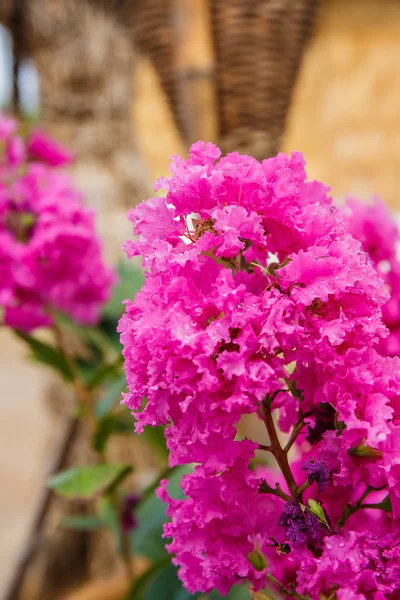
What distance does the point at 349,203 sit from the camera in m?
0.52

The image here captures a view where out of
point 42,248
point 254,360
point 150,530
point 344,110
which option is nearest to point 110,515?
point 150,530

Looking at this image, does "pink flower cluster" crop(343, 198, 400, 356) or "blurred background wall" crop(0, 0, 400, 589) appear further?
"blurred background wall" crop(0, 0, 400, 589)

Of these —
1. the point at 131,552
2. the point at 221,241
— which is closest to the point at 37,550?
the point at 131,552

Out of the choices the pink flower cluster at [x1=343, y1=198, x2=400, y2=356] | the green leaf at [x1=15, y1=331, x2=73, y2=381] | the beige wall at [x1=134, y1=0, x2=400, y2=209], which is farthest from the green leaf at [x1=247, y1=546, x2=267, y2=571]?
the beige wall at [x1=134, y1=0, x2=400, y2=209]

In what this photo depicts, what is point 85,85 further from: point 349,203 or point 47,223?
point 349,203

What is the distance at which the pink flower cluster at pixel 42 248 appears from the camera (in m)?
0.69

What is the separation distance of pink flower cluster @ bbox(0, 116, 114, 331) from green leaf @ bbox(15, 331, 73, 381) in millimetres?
28

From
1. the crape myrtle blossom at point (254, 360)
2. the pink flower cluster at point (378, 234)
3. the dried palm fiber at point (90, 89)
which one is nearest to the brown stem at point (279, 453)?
the crape myrtle blossom at point (254, 360)

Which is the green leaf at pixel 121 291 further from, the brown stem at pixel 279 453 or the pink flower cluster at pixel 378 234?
the brown stem at pixel 279 453

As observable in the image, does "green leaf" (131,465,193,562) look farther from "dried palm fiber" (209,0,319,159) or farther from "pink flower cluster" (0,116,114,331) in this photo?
"dried palm fiber" (209,0,319,159)

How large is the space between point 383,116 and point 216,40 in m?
1.14

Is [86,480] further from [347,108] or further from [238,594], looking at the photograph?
[347,108]

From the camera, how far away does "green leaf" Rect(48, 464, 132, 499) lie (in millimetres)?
602

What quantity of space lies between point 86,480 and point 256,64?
40 cm
